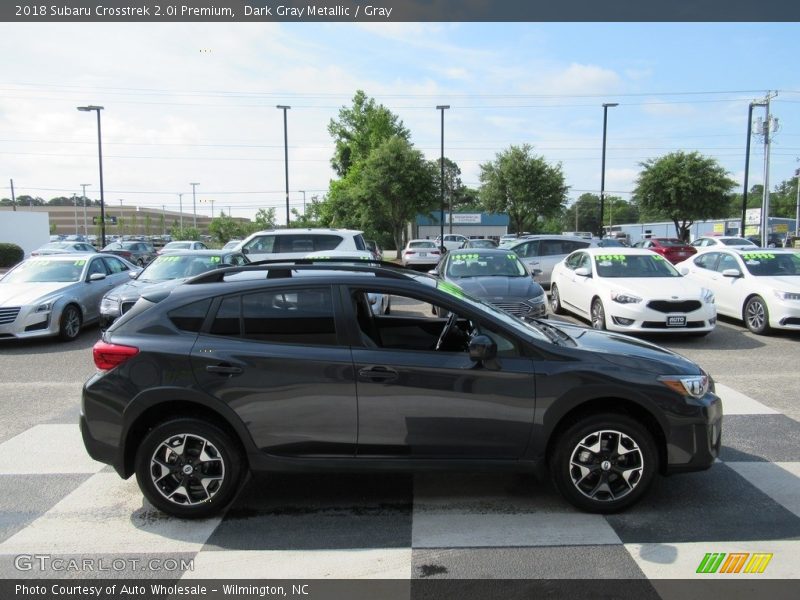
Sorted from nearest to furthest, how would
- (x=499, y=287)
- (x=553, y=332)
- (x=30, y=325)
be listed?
(x=553, y=332) < (x=30, y=325) < (x=499, y=287)

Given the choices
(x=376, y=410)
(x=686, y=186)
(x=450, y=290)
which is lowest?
(x=376, y=410)

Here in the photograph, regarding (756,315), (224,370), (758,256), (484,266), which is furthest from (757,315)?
(224,370)

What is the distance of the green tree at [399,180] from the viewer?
36.2 meters

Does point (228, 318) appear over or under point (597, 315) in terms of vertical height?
over

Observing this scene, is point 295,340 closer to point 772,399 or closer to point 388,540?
point 388,540

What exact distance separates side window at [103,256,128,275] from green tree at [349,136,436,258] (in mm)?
23910

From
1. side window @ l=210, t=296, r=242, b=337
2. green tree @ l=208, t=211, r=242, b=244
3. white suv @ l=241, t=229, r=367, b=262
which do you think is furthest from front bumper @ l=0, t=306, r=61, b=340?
green tree @ l=208, t=211, r=242, b=244

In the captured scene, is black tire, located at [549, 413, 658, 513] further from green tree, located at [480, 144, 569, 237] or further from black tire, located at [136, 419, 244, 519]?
green tree, located at [480, 144, 569, 237]

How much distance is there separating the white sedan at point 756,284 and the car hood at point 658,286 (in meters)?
1.31

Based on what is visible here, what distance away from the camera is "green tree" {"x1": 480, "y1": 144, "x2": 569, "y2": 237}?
39.6 m

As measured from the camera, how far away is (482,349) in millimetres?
3750

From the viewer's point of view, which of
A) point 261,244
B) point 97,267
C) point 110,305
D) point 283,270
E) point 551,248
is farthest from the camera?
point 551,248

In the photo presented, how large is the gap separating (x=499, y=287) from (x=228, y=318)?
6.93 metres

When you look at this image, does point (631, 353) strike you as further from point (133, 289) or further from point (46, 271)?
point (46, 271)
